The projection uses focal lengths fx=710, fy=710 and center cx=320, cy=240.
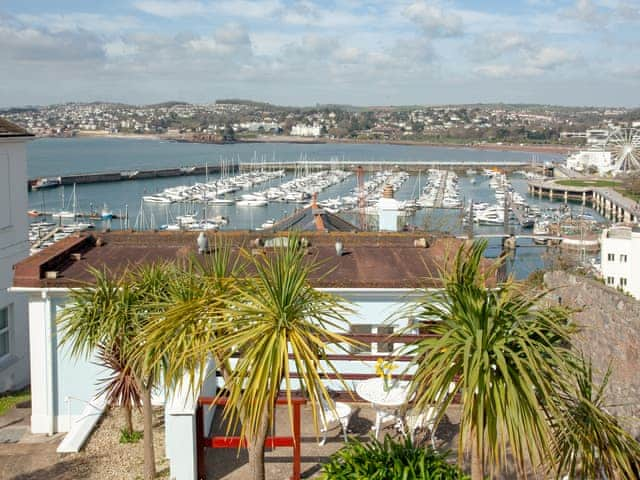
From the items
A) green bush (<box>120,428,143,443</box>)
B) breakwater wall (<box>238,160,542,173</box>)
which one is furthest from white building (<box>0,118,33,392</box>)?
breakwater wall (<box>238,160,542,173</box>)

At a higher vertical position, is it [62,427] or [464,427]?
[464,427]

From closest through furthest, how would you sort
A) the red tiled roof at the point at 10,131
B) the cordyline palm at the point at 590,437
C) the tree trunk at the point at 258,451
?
the cordyline palm at the point at 590,437 < the tree trunk at the point at 258,451 < the red tiled roof at the point at 10,131

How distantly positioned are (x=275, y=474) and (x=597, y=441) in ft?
8.96

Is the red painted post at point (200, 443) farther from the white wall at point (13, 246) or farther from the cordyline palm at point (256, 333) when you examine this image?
the white wall at point (13, 246)

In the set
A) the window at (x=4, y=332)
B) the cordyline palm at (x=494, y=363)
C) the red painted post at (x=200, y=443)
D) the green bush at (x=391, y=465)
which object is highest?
the cordyline palm at (x=494, y=363)

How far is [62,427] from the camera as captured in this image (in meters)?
8.66

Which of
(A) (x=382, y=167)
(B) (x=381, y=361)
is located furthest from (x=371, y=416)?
(A) (x=382, y=167)

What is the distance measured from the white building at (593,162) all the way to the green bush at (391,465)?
13812cm

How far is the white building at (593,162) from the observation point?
448 ft

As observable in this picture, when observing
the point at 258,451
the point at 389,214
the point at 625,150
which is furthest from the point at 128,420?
the point at 625,150

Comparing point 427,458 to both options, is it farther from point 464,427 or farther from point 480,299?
point 480,299

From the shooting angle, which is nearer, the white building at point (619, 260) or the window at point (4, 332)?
the window at point (4, 332)

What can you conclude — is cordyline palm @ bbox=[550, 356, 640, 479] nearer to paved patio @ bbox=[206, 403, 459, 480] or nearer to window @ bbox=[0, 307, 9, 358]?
paved patio @ bbox=[206, 403, 459, 480]

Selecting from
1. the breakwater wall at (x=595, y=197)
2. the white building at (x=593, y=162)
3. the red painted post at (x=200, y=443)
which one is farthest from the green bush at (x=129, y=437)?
the white building at (x=593, y=162)
